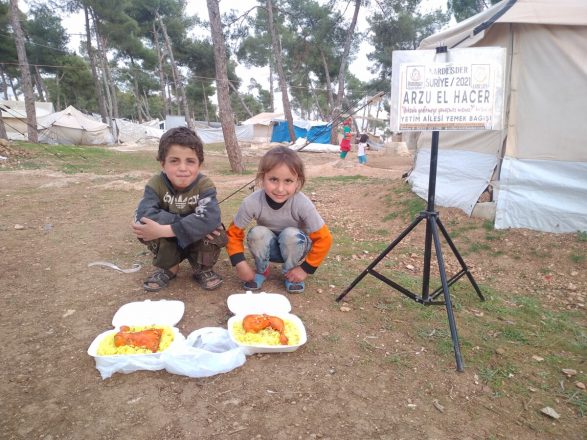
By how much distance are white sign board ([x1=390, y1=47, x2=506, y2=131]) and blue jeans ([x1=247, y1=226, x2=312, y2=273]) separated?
1028 mm

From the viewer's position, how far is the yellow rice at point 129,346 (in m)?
1.91

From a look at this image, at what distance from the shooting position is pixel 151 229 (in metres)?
2.46

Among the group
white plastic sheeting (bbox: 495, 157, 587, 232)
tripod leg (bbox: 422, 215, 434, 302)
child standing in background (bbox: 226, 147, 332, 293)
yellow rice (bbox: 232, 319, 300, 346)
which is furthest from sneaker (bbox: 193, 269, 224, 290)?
white plastic sheeting (bbox: 495, 157, 587, 232)

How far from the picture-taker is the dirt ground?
1589mm

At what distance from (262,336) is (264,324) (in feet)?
0.25

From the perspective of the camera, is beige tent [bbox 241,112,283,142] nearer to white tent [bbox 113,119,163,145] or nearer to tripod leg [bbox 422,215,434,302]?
white tent [bbox 113,119,163,145]

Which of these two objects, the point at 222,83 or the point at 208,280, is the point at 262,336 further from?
the point at 222,83

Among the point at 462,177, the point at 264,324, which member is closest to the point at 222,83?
the point at 462,177

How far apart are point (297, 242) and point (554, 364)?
1.70 meters

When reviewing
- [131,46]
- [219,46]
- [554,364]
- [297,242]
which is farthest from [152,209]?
[131,46]

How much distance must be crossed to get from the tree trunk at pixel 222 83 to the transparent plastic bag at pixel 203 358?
9.02 m

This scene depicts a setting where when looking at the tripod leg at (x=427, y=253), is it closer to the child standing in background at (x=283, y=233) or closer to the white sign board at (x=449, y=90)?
the white sign board at (x=449, y=90)

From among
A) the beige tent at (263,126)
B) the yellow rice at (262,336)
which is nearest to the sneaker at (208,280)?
the yellow rice at (262,336)

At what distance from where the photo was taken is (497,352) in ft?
7.32
